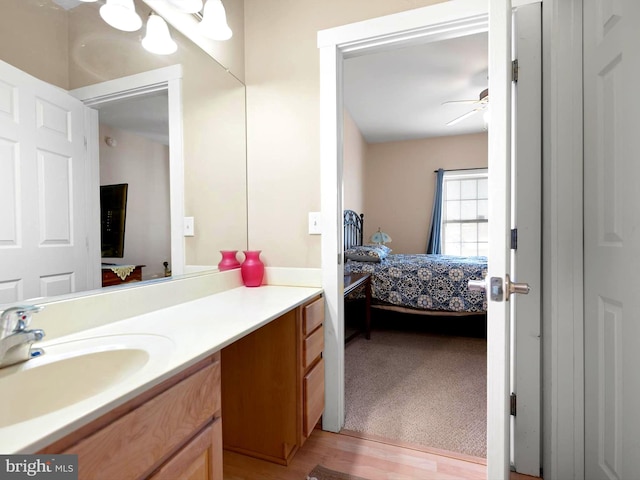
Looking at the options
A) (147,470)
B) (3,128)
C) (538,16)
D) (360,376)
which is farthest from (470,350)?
(3,128)

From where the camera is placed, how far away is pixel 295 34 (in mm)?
1749

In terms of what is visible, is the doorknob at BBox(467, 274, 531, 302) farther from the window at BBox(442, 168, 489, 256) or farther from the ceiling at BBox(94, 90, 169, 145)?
the window at BBox(442, 168, 489, 256)

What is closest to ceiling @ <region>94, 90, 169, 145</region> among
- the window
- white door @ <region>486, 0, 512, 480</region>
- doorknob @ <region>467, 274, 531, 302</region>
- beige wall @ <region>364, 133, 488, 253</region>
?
white door @ <region>486, 0, 512, 480</region>

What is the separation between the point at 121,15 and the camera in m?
1.20

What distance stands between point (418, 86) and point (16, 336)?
380 cm

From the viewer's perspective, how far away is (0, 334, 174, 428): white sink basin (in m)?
0.70

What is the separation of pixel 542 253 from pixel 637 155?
0.54 meters

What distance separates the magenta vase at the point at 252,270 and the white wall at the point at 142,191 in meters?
0.42

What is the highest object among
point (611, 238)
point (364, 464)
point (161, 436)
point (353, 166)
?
point (353, 166)

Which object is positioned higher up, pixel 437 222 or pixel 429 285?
pixel 437 222

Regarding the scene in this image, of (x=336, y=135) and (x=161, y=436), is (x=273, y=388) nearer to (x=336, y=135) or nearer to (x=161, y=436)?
(x=161, y=436)

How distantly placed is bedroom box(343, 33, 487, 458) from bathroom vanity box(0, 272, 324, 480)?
0.56 metres

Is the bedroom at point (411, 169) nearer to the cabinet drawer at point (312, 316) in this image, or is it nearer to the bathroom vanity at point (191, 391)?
the bathroom vanity at point (191, 391)

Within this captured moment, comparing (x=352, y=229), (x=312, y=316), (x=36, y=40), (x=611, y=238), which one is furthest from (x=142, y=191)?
(x=352, y=229)
